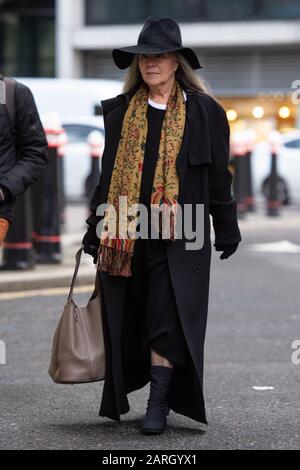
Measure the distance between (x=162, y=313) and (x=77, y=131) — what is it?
17.3 meters

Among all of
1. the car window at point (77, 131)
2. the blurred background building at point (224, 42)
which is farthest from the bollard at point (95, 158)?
the blurred background building at point (224, 42)

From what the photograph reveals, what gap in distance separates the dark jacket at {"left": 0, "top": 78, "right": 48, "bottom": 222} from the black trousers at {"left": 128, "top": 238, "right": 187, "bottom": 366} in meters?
0.95

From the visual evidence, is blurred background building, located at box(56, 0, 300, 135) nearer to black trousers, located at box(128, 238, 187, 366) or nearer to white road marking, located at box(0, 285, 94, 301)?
white road marking, located at box(0, 285, 94, 301)

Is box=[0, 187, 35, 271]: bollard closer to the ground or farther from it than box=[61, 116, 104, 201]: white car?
closer to the ground

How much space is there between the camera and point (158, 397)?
16.5 ft

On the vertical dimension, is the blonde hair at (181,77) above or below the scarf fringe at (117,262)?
above

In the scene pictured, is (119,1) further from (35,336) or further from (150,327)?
(150,327)

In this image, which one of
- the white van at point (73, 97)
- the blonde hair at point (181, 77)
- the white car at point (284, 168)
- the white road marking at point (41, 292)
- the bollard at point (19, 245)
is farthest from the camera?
the white van at point (73, 97)

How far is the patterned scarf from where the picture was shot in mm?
4953

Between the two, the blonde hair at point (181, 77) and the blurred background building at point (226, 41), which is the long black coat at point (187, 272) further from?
the blurred background building at point (226, 41)

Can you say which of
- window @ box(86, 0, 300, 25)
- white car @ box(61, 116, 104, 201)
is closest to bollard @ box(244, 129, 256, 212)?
white car @ box(61, 116, 104, 201)

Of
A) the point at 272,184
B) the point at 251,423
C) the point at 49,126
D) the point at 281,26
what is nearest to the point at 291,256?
the point at 49,126

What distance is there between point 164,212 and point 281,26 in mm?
30658

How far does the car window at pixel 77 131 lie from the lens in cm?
2189
